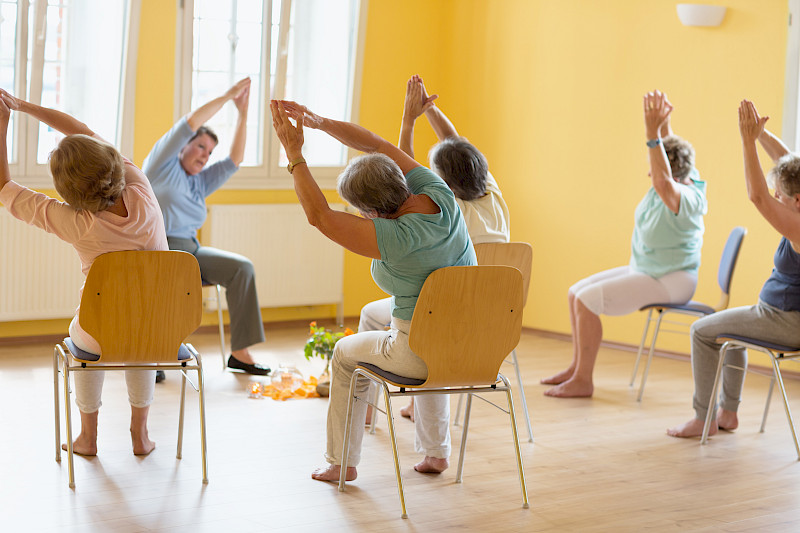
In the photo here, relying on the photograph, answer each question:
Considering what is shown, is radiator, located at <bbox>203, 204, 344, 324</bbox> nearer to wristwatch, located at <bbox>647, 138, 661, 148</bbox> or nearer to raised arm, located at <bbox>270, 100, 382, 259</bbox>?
wristwatch, located at <bbox>647, 138, 661, 148</bbox>

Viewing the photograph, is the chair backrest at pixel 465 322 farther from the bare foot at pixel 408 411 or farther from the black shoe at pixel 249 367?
the black shoe at pixel 249 367

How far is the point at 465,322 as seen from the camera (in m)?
2.84

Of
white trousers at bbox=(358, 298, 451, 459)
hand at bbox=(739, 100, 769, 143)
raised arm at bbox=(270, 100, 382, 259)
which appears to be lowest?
white trousers at bbox=(358, 298, 451, 459)

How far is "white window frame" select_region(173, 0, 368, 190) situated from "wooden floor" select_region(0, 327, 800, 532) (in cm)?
205

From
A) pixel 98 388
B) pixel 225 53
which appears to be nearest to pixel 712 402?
pixel 98 388

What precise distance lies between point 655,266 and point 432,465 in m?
1.86

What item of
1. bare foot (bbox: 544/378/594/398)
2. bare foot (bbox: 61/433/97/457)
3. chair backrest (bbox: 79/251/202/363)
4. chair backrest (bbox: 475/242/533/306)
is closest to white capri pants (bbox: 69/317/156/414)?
bare foot (bbox: 61/433/97/457)

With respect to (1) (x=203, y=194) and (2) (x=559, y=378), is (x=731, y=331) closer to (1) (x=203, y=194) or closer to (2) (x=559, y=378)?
(2) (x=559, y=378)

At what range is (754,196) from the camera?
3.53 m

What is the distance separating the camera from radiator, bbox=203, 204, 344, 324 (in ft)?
20.2

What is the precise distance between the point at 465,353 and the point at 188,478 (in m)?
1.05

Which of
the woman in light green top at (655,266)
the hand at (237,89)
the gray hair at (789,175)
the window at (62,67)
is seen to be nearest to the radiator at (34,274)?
the window at (62,67)

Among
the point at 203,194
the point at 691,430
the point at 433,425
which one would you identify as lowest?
the point at 691,430

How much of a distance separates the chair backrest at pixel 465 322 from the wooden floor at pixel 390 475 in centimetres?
46
